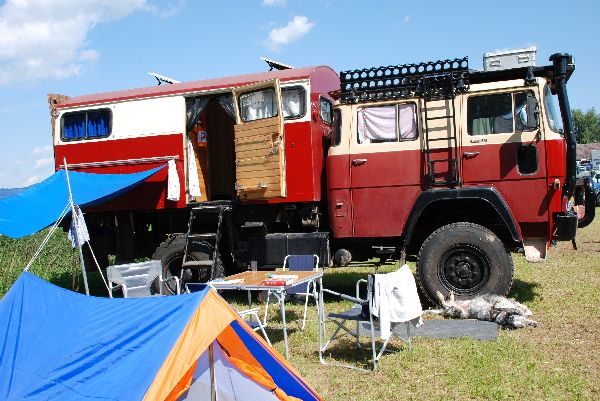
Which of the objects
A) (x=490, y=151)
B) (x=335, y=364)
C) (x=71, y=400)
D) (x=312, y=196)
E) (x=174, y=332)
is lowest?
(x=335, y=364)

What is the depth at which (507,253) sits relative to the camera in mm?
7285

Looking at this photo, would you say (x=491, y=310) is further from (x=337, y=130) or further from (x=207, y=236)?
(x=207, y=236)

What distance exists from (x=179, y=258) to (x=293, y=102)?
2.99 meters

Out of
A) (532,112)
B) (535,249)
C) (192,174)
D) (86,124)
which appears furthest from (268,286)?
(86,124)

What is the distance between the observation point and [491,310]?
22.6 ft

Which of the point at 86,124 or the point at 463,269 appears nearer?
the point at 463,269

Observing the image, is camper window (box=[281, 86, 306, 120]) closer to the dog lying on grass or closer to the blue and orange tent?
the dog lying on grass

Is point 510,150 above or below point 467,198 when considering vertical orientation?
above

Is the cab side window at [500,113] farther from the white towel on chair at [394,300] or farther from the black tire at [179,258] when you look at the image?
the black tire at [179,258]

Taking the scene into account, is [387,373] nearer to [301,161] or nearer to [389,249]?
[389,249]

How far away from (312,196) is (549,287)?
3.85 m

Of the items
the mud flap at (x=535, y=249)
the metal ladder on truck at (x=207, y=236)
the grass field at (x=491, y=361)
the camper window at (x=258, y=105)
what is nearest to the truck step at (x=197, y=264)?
the metal ladder on truck at (x=207, y=236)

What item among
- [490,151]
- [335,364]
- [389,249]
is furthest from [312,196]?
[335,364]

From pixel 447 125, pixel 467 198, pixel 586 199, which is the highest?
pixel 447 125
